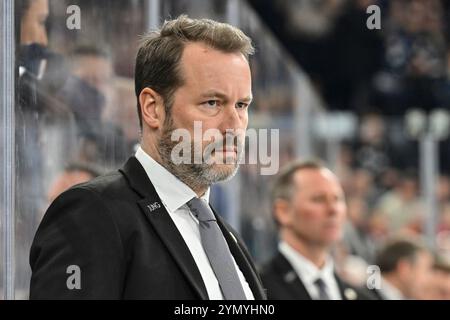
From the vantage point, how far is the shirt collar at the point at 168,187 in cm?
204

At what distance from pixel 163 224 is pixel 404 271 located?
326 cm

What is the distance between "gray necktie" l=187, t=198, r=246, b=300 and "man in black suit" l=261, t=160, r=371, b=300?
1.53m

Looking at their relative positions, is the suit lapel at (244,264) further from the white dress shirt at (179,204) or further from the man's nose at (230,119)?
the man's nose at (230,119)

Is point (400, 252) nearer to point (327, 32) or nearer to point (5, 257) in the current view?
point (5, 257)

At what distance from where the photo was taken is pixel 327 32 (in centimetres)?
958

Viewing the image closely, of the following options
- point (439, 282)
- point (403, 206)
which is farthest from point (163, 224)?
point (403, 206)

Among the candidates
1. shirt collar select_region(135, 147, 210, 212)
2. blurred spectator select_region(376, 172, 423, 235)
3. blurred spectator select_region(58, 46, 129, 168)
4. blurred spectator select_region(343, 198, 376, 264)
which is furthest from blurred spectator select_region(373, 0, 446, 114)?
shirt collar select_region(135, 147, 210, 212)

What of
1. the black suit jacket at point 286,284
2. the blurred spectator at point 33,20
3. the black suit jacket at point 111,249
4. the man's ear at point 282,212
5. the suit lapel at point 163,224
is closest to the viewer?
the black suit jacket at point 111,249

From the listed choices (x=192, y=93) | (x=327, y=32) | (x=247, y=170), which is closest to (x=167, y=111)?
(x=192, y=93)

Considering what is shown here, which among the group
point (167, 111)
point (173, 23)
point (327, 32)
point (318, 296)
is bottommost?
point (318, 296)

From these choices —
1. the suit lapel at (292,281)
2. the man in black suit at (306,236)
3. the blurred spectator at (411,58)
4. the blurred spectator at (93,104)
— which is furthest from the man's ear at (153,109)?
the blurred spectator at (411,58)

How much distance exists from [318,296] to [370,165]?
512 cm

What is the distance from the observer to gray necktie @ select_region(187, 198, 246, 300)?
198 centimetres

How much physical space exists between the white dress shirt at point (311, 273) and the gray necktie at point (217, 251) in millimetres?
1715
